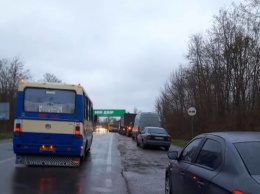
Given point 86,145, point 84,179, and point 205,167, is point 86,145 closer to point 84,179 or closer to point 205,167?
point 84,179

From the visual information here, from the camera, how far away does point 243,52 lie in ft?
144

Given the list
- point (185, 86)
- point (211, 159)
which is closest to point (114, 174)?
point (211, 159)

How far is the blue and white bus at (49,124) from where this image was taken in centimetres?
1570

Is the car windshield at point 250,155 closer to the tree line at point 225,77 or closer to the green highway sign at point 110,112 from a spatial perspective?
the tree line at point 225,77

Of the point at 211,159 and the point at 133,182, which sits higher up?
the point at 211,159

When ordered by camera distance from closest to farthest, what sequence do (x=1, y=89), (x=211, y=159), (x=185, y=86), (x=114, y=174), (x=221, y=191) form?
(x=221, y=191) < (x=211, y=159) < (x=114, y=174) < (x=185, y=86) < (x=1, y=89)

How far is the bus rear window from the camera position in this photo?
16.1 metres

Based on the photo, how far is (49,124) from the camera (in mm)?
15930

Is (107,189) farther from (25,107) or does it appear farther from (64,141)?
(25,107)

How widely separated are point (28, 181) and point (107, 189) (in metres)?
2.49

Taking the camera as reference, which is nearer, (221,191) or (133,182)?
(221,191)

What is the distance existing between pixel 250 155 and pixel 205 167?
Answer: 886 millimetres

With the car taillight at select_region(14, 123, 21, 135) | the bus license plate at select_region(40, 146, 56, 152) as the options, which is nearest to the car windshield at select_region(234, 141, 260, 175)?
the bus license plate at select_region(40, 146, 56, 152)

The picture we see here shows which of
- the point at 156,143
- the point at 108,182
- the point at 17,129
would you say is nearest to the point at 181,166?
the point at 108,182
